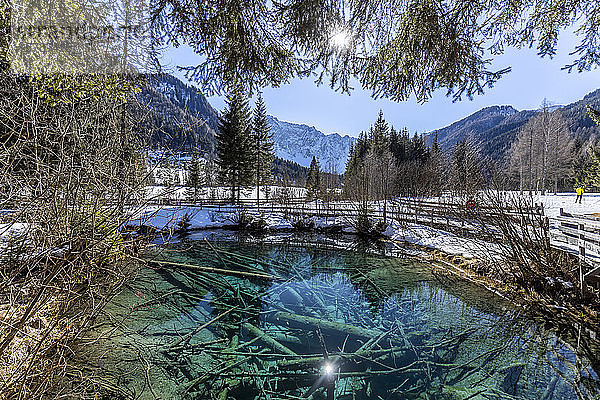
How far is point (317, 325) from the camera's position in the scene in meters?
4.27

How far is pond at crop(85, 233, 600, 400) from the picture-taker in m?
2.92

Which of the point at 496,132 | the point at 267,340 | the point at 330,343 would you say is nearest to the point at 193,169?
the point at 267,340

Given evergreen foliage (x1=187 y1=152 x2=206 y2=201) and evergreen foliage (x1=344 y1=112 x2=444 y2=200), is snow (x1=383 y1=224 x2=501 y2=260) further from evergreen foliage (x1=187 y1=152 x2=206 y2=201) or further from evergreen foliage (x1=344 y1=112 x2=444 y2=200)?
evergreen foliage (x1=187 y1=152 x2=206 y2=201)

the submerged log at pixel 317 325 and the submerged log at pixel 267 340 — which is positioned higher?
the submerged log at pixel 267 340

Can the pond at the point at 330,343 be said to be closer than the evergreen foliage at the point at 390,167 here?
Yes

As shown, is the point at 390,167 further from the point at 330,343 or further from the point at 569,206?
the point at 330,343

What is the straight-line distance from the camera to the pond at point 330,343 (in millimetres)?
2918

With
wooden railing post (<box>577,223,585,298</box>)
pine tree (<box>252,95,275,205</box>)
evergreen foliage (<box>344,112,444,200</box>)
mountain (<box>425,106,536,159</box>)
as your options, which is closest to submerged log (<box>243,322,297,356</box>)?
wooden railing post (<box>577,223,585,298</box>)

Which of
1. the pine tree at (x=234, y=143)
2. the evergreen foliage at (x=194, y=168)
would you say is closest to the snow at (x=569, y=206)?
the evergreen foliage at (x=194, y=168)

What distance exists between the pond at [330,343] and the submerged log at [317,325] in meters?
0.02

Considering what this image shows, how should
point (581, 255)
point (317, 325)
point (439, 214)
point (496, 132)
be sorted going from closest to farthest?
point (317, 325), point (581, 255), point (439, 214), point (496, 132)

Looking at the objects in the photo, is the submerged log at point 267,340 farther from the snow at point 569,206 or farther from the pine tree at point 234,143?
the pine tree at point 234,143

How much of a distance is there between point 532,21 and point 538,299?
15.8 ft

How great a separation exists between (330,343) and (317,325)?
0.52 metres
